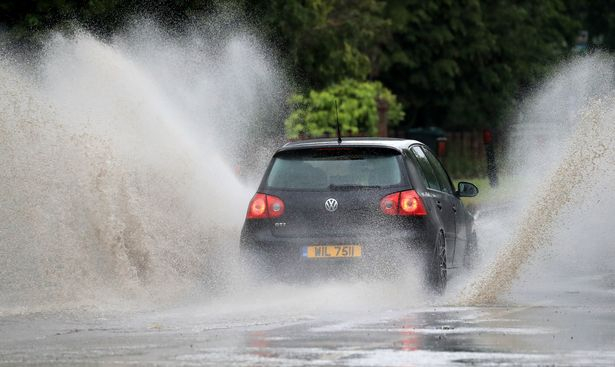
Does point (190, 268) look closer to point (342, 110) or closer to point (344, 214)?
point (344, 214)

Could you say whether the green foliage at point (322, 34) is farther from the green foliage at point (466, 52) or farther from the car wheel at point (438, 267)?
the car wheel at point (438, 267)

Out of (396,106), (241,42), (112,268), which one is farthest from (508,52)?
(112,268)

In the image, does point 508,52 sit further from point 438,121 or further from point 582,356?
point 582,356

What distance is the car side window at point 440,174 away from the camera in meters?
16.0

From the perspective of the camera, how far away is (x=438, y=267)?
47.2 feet

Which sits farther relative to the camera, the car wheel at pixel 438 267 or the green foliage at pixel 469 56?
the green foliage at pixel 469 56

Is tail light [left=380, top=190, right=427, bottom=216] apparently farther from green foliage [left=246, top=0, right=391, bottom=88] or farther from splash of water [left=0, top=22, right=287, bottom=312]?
green foliage [left=246, top=0, right=391, bottom=88]

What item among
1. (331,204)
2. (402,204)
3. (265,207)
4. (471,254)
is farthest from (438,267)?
(471,254)

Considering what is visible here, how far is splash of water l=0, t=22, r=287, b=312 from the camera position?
49.3 feet

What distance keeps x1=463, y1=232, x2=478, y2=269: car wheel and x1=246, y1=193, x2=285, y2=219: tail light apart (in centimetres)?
270

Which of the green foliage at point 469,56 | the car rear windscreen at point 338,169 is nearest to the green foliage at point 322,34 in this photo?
the green foliage at point 469,56

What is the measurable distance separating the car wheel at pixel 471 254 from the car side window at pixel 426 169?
1.10 metres

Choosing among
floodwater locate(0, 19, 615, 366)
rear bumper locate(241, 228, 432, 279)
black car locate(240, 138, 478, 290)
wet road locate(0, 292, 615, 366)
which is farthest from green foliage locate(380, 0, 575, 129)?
wet road locate(0, 292, 615, 366)

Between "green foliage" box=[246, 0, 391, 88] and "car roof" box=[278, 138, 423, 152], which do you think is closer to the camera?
"car roof" box=[278, 138, 423, 152]
